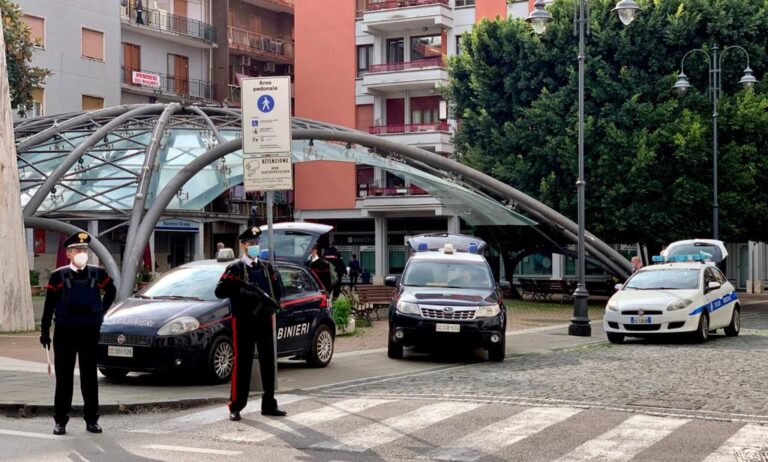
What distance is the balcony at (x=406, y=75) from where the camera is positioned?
5309 centimetres

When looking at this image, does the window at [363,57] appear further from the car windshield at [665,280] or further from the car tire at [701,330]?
the car tire at [701,330]

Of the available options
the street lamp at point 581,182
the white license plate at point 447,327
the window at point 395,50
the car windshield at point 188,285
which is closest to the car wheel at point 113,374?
the car windshield at point 188,285

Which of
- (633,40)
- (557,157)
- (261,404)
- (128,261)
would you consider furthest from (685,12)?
(261,404)

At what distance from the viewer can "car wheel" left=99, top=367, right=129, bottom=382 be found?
13938mm

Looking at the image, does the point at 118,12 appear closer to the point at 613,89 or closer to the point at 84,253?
the point at 613,89

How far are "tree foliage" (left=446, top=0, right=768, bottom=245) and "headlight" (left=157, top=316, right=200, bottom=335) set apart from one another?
75.4 feet

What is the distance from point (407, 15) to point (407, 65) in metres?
2.49

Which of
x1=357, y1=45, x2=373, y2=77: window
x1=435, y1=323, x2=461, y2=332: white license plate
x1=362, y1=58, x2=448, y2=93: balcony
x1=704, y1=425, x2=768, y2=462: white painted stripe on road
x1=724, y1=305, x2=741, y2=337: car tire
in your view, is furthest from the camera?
x1=357, y1=45, x2=373, y2=77: window

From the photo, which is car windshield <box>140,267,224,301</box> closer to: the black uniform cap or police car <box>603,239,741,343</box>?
the black uniform cap

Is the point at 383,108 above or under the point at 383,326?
above

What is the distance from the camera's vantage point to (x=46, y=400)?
1164 cm

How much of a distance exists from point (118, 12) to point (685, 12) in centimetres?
2923

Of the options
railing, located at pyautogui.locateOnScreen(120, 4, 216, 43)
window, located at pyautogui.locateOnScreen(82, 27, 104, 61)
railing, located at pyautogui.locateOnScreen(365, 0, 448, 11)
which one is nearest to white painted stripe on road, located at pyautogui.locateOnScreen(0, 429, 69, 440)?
window, located at pyautogui.locateOnScreen(82, 27, 104, 61)

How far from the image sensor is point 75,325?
10.0 m
